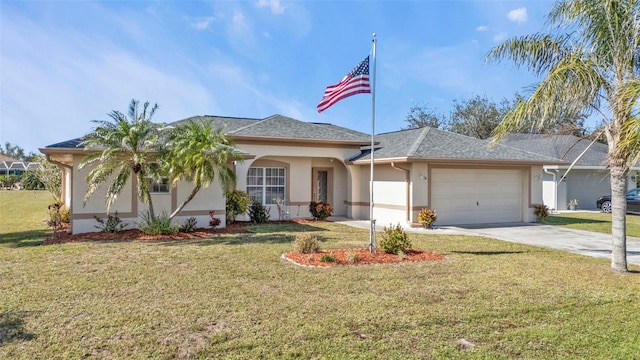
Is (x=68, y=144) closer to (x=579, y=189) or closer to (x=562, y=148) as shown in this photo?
(x=579, y=189)

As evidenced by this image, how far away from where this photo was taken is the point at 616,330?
5234mm

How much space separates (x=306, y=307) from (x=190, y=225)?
30.3ft

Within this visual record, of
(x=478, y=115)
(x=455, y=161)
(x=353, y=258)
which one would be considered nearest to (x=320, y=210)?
(x=455, y=161)

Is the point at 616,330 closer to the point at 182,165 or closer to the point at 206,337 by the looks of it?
the point at 206,337

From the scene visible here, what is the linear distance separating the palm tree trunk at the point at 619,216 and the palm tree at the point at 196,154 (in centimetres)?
992

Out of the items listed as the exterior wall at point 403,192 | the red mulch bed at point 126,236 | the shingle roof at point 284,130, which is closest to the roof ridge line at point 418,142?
the exterior wall at point 403,192

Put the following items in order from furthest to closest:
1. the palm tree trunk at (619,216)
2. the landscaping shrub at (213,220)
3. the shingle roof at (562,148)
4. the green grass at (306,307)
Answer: the shingle roof at (562,148) → the landscaping shrub at (213,220) → the palm tree trunk at (619,216) → the green grass at (306,307)

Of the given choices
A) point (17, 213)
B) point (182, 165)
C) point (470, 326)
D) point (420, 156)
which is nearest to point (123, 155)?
point (182, 165)

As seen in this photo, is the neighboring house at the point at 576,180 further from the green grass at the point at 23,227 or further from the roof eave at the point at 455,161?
the green grass at the point at 23,227

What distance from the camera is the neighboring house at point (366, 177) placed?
15639 millimetres

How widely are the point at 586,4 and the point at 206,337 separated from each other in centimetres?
934

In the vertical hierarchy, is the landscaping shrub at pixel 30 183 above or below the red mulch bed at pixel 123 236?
above

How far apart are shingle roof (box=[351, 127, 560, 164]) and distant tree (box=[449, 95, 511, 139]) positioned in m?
31.6

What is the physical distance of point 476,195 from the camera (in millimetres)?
17453
